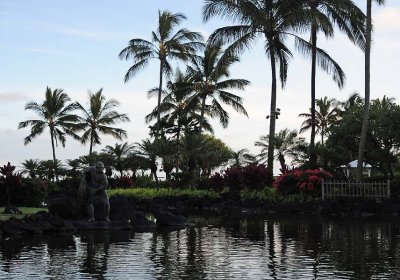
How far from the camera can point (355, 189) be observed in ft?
104

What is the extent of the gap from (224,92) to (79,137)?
15308 millimetres

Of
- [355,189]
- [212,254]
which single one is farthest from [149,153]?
[212,254]

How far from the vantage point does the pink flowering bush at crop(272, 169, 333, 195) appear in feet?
103

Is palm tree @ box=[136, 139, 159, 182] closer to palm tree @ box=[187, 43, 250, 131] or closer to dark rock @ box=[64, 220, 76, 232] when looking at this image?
palm tree @ box=[187, 43, 250, 131]

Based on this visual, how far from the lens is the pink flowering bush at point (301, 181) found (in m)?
31.5

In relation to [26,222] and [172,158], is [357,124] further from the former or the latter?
[26,222]

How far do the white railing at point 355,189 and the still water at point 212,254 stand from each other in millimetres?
10446

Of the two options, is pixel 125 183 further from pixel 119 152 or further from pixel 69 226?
pixel 69 226

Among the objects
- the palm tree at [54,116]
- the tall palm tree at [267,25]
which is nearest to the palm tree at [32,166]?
the palm tree at [54,116]

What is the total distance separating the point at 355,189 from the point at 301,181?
2.68m

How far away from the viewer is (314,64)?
1494 inches

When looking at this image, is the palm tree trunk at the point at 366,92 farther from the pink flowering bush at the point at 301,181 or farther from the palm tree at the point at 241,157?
the palm tree at the point at 241,157

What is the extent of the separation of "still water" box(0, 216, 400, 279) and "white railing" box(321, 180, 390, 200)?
10446mm

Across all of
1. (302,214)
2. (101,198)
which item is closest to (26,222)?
(101,198)
